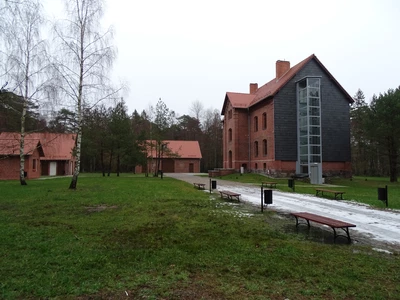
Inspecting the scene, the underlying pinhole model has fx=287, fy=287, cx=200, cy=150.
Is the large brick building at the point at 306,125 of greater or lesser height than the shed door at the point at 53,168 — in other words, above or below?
above

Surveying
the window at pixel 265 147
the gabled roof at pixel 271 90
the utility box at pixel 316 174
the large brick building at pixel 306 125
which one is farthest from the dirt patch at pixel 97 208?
the window at pixel 265 147

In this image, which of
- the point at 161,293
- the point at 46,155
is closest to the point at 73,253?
the point at 161,293

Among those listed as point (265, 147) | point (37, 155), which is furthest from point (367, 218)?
point (37, 155)

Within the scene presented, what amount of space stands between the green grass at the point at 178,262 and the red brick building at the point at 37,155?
496 inches

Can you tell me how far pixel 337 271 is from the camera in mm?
4391

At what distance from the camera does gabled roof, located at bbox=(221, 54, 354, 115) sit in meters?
30.0

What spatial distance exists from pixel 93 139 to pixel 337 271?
102 feet

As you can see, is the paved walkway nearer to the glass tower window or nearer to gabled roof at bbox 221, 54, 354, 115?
the glass tower window

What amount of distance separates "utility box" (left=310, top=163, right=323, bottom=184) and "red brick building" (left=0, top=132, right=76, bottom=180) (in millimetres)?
21055

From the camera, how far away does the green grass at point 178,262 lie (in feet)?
12.0

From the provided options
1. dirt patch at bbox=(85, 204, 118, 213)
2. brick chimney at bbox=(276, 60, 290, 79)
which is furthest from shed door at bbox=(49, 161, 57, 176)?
dirt patch at bbox=(85, 204, 118, 213)

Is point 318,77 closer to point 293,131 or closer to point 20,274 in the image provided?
point 293,131

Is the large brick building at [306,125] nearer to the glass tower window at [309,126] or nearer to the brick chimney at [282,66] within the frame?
the glass tower window at [309,126]

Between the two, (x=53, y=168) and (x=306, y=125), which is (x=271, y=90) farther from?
(x=53, y=168)
